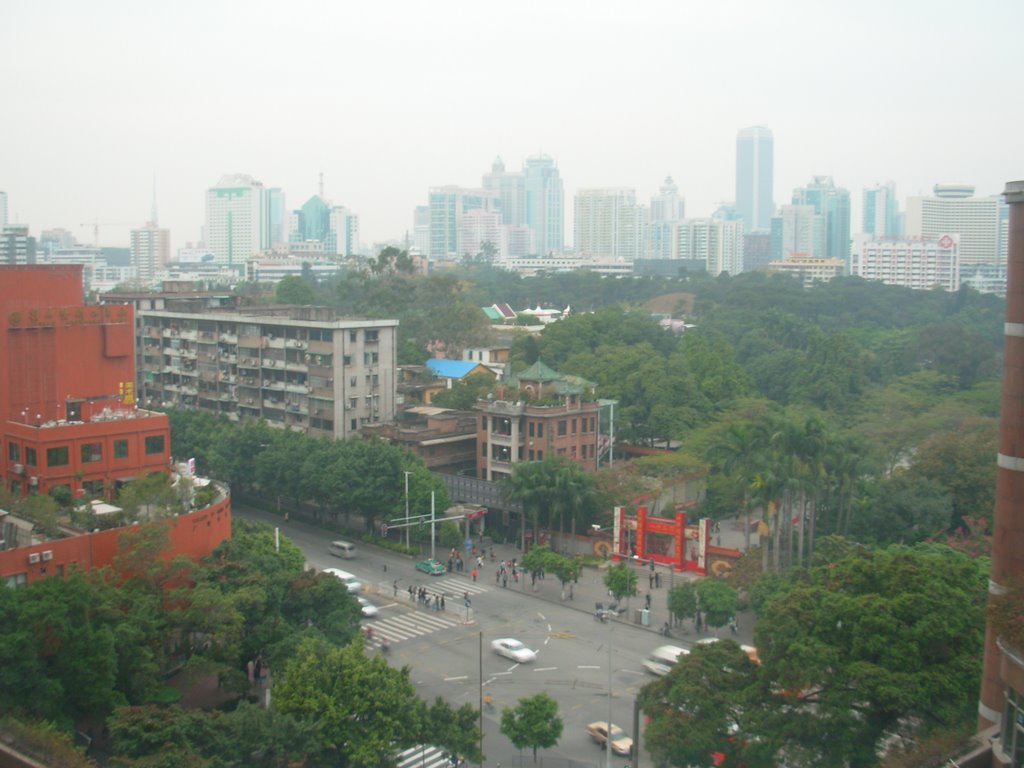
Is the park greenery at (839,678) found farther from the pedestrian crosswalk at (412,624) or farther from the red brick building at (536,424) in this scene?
the red brick building at (536,424)

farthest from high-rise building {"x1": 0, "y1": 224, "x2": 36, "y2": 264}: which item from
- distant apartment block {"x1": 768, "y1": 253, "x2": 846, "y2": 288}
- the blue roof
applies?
distant apartment block {"x1": 768, "y1": 253, "x2": 846, "y2": 288}

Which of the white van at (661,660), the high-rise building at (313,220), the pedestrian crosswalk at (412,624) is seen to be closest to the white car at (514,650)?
the pedestrian crosswalk at (412,624)

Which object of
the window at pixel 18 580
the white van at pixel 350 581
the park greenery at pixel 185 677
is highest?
the window at pixel 18 580

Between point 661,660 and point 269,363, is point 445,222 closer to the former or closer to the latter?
point 269,363

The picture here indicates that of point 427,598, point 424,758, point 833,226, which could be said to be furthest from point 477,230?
point 424,758

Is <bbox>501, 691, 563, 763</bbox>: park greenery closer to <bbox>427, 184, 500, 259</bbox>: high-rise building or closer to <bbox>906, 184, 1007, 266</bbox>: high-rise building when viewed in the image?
<bbox>906, 184, 1007, 266</bbox>: high-rise building

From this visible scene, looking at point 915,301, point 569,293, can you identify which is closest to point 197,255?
point 569,293

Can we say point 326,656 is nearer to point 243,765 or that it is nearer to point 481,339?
point 243,765
